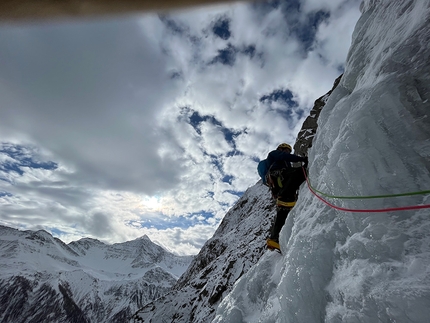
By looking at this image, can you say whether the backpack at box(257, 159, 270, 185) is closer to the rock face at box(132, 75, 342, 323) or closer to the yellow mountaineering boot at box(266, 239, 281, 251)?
the yellow mountaineering boot at box(266, 239, 281, 251)

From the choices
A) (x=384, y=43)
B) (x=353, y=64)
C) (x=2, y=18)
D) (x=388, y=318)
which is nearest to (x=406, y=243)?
(x=388, y=318)

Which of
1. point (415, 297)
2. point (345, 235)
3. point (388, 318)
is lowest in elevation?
point (388, 318)

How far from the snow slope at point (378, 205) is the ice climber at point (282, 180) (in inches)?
67.1

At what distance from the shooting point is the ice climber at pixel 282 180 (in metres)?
6.36

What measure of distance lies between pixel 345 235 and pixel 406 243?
116 cm

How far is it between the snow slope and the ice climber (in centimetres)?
170

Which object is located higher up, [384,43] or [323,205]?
[384,43]

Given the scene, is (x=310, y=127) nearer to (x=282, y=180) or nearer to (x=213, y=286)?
(x=213, y=286)

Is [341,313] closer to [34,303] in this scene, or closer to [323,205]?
[323,205]

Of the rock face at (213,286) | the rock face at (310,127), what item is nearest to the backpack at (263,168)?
the rock face at (213,286)

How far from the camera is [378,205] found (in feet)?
9.93

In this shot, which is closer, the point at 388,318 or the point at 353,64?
the point at 388,318

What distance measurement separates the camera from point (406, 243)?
8.26ft

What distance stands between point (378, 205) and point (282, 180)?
3460mm
